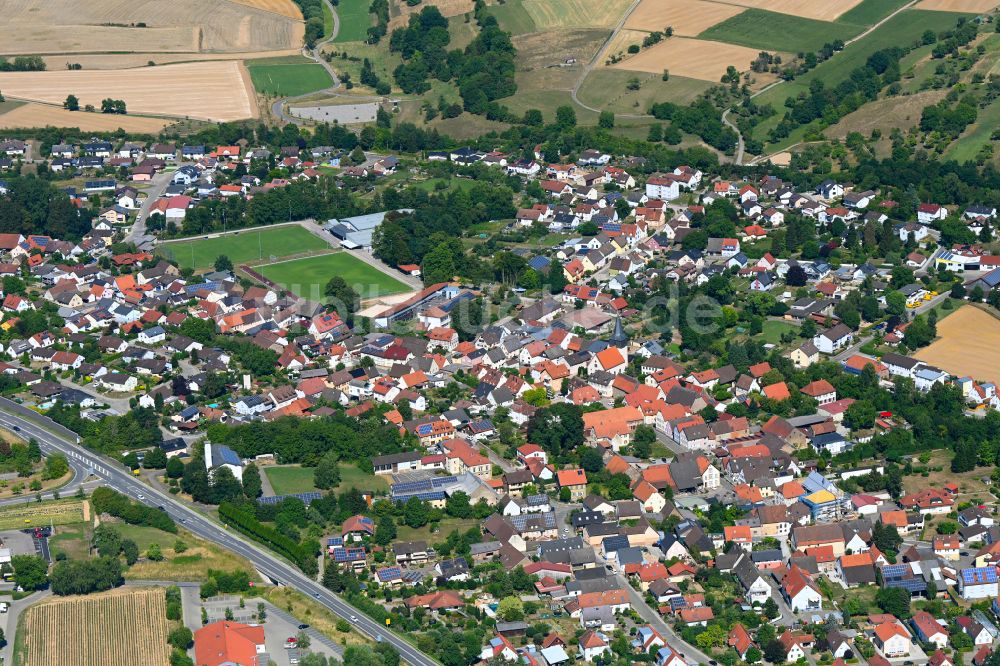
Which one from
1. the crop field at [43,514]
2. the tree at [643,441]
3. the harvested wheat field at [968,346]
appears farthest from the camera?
the harvested wheat field at [968,346]

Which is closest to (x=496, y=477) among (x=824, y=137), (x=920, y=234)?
(x=920, y=234)

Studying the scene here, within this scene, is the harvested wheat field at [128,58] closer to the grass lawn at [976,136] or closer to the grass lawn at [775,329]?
the grass lawn at [976,136]

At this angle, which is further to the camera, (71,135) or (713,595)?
(71,135)

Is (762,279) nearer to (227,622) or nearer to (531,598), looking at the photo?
(531,598)

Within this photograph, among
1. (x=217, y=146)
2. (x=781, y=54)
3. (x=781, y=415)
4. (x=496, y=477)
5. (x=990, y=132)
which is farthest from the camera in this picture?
(x=781, y=54)

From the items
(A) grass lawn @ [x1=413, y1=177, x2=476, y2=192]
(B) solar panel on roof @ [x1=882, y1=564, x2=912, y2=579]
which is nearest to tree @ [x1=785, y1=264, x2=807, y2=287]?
(A) grass lawn @ [x1=413, y1=177, x2=476, y2=192]

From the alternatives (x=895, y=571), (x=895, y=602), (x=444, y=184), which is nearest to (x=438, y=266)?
(x=444, y=184)

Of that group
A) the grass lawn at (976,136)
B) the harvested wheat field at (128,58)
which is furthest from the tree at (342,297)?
the harvested wheat field at (128,58)
